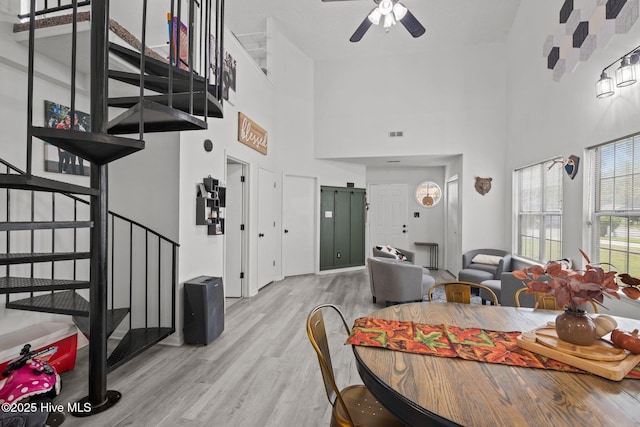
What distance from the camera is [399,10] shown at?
3496 millimetres

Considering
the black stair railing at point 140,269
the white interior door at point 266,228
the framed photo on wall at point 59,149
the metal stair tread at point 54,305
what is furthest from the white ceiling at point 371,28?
the metal stair tread at point 54,305

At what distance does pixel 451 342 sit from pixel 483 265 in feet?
14.9

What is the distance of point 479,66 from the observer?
19.5 feet

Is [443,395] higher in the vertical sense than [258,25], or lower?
lower

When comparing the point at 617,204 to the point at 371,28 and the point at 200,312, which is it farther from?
the point at 371,28

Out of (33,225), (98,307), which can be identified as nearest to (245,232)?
(98,307)

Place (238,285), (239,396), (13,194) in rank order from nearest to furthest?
(239,396) < (13,194) < (238,285)

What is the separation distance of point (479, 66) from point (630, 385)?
6281 mm

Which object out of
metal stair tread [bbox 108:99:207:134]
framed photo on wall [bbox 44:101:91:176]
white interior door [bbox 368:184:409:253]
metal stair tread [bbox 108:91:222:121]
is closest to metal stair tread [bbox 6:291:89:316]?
framed photo on wall [bbox 44:101:91:176]

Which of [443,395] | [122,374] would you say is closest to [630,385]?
[443,395]

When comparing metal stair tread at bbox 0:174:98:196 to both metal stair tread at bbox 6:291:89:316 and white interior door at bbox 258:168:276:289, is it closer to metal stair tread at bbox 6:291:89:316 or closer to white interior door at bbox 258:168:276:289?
metal stair tread at bbox 6:291:89:316

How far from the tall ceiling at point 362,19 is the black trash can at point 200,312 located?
4250 millimetres

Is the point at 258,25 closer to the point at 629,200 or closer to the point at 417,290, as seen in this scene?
the point at 417,290

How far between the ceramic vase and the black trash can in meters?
2.78
